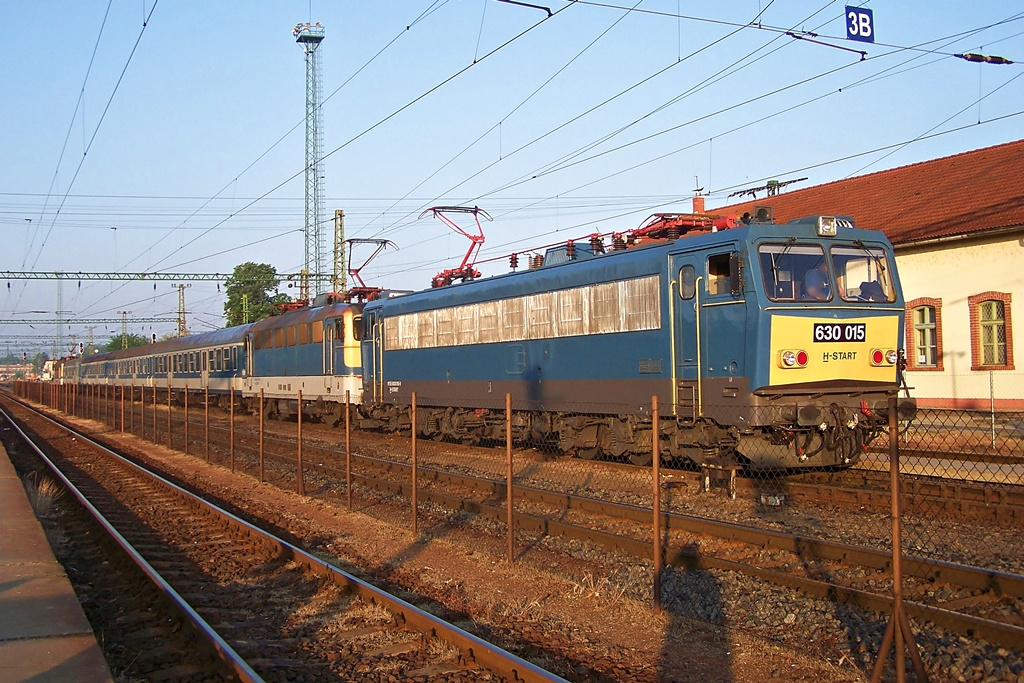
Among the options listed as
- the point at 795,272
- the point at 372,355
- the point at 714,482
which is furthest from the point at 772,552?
the point at 372,355

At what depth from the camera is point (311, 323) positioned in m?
27.4

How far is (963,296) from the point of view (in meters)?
23.3

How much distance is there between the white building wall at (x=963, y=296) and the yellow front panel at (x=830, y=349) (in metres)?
11.1

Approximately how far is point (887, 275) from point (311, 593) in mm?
9113

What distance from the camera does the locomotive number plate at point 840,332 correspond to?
12.1 m

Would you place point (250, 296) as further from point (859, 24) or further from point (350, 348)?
point (859, 24)

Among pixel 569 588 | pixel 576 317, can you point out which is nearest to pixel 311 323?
pixel 576 317

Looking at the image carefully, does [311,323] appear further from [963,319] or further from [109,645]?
[109,645]

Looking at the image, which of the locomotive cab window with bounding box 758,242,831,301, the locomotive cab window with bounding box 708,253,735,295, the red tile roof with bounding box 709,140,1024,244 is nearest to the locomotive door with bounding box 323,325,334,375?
the red tile roof with bounding box 709,140,1024,244

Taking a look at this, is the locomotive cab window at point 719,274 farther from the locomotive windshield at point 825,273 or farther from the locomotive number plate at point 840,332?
the locomotive number plate at point 840,332

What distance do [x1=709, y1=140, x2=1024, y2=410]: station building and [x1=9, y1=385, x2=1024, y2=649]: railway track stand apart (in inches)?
480

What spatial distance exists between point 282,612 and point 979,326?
21.0 m

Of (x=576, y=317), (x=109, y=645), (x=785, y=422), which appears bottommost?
(x=109, y=645)

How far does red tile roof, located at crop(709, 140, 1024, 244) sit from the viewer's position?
22906 mm
